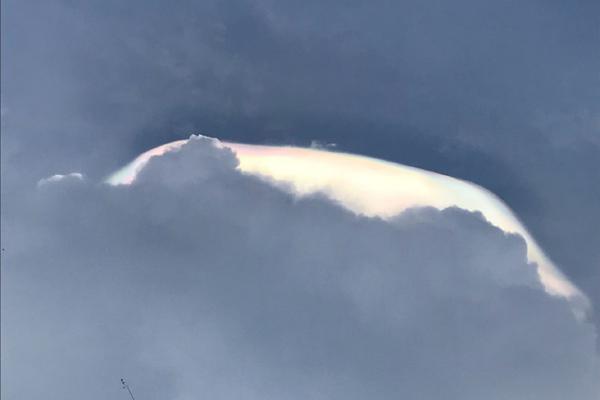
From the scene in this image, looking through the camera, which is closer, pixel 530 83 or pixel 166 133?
pixel 530 83

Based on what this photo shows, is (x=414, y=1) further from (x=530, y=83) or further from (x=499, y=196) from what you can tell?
(x=499, y=196)

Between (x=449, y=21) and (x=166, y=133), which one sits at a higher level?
(x=449, y=21)

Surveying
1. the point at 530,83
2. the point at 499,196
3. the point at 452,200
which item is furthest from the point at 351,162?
the point at 530,83

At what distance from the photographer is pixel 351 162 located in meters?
31.1

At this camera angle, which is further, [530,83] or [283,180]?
[283,180]

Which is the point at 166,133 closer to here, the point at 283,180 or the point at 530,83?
the point at 283,180

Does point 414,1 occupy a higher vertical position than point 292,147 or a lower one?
higher

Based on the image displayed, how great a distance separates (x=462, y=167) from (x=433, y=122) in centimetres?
263

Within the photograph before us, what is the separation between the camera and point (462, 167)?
30.2m

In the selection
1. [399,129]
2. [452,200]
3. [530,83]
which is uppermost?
[530,83]

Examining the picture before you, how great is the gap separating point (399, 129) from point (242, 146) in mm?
8013

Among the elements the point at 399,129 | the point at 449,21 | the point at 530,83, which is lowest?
the point at 399,129

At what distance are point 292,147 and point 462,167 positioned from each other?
853cm

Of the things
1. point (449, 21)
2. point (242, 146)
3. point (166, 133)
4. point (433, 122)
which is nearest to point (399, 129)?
point (433, 122)
